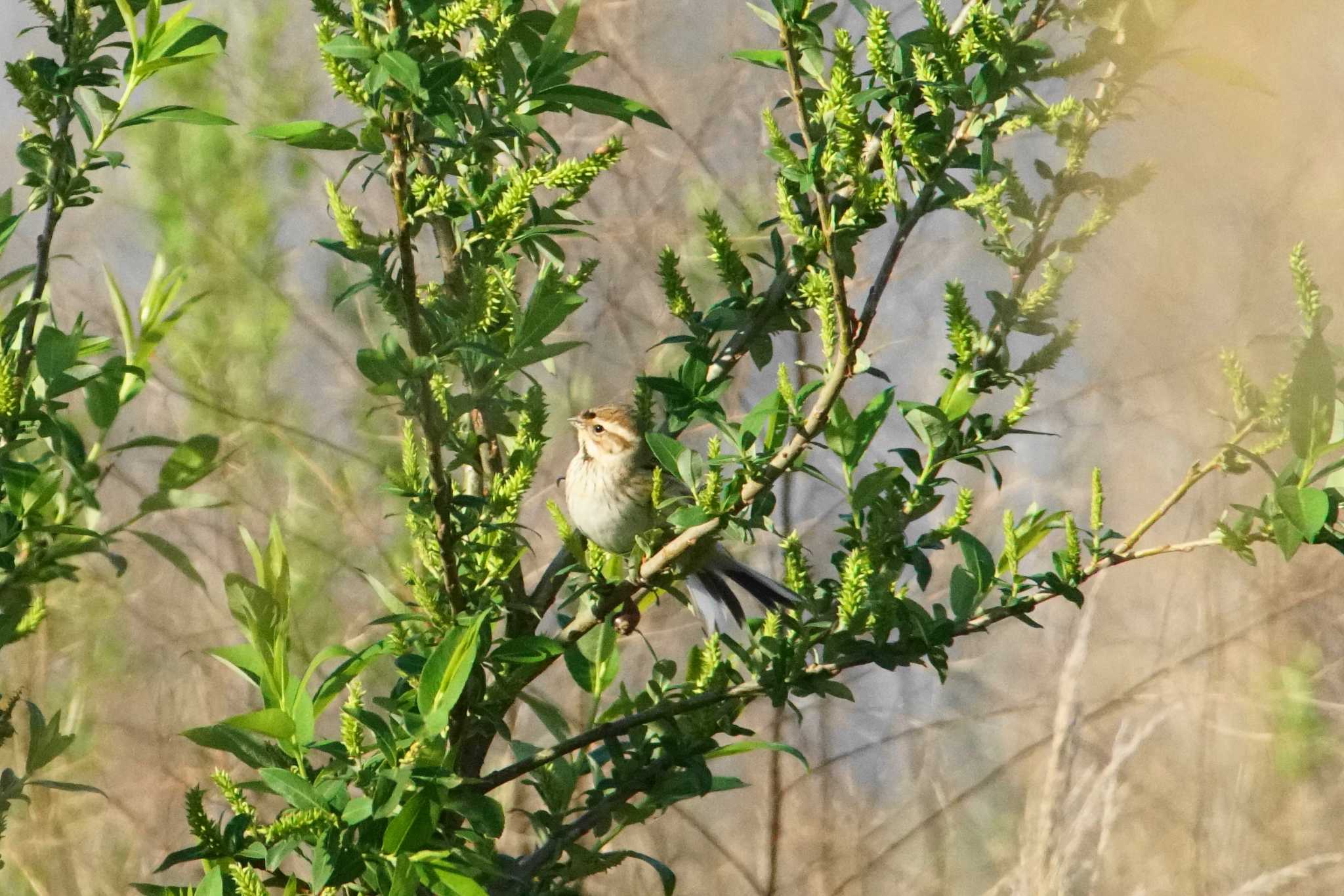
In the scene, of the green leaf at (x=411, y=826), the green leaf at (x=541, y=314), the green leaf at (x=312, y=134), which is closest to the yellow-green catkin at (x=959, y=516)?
the green leaf at (x=541, y=314)

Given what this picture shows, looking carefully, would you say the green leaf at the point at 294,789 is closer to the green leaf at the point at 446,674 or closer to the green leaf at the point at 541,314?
Answer: the green leaf at the point at 446,674

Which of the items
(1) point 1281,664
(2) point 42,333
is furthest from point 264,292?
(1) point 1281,664

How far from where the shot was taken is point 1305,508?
1177mm

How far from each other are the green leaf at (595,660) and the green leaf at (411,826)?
42cm

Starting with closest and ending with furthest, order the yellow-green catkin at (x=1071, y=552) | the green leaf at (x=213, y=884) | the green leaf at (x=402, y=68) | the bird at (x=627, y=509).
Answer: the green leaf at (x=402, y=68)
the green leaf at (x=213, y=884)
the yellow-green catkin at (x=1071, y=552)
the bird at (x=627, y=509)

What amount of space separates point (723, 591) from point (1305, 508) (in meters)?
1.28

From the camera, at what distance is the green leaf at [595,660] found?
1.59m

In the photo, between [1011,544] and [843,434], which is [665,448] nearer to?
[843,434]

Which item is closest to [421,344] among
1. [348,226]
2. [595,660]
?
[348,226]

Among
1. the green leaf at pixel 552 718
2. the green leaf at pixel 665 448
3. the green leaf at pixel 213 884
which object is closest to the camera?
the green leaf at pixel 213 884

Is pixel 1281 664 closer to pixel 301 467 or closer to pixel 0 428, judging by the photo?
pixel 301 467

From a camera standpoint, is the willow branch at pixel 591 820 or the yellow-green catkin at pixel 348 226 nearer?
the yellow-green catkin at pixel 348 226

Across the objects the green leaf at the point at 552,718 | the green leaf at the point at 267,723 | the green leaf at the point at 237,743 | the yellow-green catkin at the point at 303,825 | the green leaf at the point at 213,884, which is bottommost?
the green leaf at the point at 213,884

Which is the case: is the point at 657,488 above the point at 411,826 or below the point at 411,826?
above
